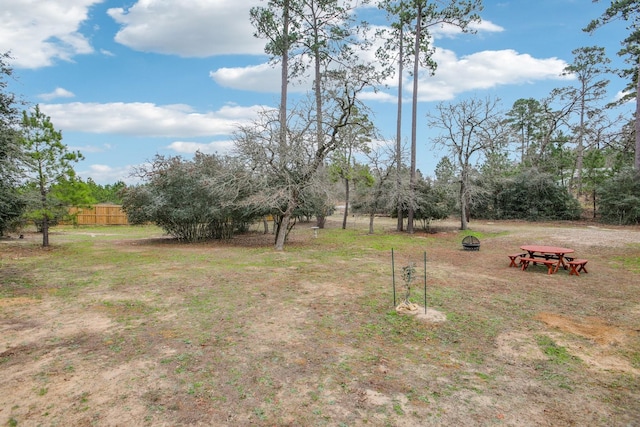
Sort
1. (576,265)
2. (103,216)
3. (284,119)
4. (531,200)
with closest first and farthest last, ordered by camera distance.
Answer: (576,265) < (284,119) < (531,200) < (103,216)

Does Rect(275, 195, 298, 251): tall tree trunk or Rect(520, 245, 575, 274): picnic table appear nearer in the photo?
Rect(520, 245, 575, 274): picnic table

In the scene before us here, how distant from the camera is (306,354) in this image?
407cm

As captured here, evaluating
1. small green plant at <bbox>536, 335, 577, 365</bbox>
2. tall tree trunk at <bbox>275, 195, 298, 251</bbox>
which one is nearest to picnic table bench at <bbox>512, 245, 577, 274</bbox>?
small green plant at <bbox>536, 335, 577, 365</bbox>

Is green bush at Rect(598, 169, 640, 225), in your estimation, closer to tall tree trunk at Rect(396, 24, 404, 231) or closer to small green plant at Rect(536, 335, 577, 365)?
tall tree trunk at Rect(396, 24, 404, 231)

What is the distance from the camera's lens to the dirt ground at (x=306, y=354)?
3006 millimetres

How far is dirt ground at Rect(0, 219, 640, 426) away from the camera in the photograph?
3.01 meters

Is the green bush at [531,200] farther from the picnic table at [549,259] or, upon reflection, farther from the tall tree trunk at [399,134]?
the picnic table at [549,259]

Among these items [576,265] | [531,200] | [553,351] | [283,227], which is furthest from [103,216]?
[531,200]

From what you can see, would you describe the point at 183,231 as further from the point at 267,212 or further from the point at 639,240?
the point at 639,240

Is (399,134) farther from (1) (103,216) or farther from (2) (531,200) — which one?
(1) (103,216)

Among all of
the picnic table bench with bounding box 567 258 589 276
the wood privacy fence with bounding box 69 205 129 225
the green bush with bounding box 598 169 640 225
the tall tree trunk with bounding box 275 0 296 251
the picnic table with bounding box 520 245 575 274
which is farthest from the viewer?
the wood privacy fence with bounding box 69 205 129 225

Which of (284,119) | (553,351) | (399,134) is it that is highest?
(399,134)

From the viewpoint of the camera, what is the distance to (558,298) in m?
6.57

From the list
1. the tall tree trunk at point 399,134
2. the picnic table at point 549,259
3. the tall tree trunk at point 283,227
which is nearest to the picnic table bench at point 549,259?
the picnic table at point 549,259
